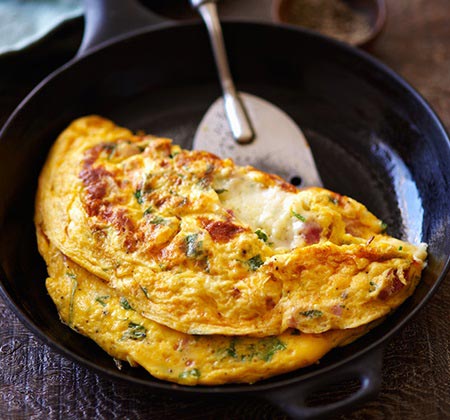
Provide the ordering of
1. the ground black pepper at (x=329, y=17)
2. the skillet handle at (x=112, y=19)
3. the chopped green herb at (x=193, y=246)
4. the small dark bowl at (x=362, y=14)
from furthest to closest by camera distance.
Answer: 1. the ground black pepper at (x=329, y=17)
2. the small dark bowl at (x=362, y=14)
3. the skillet handle at (x=112, y=19)
4. the chopped green herb at (x=193, y=246)

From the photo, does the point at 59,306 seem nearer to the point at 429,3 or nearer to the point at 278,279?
the point at 278,279

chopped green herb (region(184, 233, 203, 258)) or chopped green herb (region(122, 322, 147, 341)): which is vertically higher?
chopped green herb (region(184, 233, 203, 258))

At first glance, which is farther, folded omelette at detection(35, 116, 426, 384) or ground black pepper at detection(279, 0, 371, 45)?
ground black pepper at detection(279, 0, 371, 45)

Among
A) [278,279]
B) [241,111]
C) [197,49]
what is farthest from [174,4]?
[278,279]

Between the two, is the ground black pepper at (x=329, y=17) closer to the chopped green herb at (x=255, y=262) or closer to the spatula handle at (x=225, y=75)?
the spatula handle at (x=225, y=75)

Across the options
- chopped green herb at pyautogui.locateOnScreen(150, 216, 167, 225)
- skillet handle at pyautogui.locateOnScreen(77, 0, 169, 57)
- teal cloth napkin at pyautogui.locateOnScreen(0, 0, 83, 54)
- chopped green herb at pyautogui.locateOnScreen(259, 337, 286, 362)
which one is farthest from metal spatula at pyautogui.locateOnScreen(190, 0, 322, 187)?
chopped green herb at pyautogui.locateOnScreen(259, 337, 286, 362)

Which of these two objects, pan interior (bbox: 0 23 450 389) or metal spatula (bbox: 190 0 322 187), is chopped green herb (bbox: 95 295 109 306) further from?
metal spatula (bbox: 190 0 322 187)

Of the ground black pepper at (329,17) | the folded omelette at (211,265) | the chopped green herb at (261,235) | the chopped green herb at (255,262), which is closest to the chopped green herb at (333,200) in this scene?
the folded omelette at (211,265)
